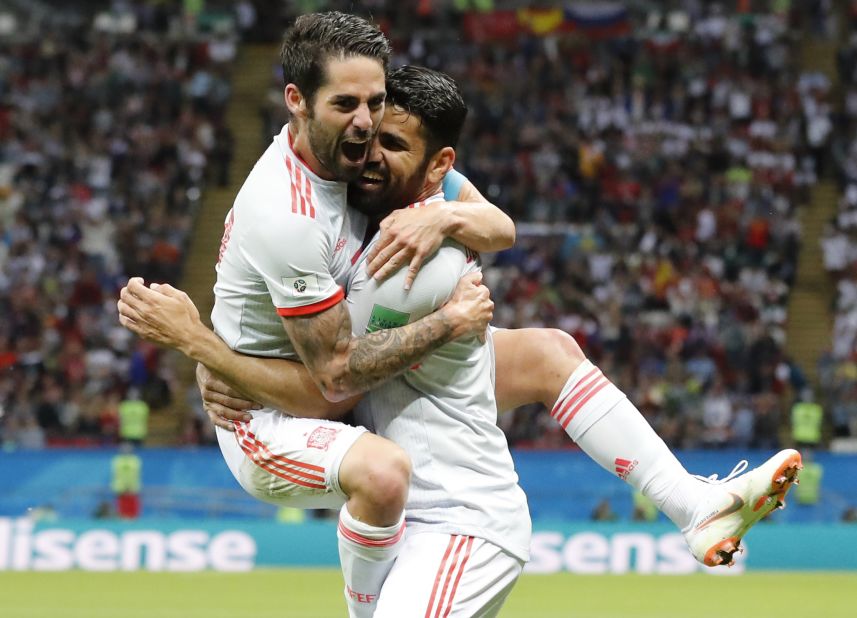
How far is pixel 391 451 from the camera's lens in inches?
184

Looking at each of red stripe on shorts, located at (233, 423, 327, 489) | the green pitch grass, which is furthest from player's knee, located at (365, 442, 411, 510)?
the green pitch grass

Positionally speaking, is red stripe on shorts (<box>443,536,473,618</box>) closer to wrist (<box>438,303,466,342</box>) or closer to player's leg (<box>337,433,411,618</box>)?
player's leg (<box>337,433,411,618</box>)

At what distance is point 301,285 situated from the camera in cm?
461

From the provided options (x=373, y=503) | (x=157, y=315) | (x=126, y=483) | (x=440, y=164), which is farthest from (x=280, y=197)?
(x=126, y=483)

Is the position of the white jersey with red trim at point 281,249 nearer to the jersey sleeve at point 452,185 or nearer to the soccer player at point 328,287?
the soccer player at point 328,287

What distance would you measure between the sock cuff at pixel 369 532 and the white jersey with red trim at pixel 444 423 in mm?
215

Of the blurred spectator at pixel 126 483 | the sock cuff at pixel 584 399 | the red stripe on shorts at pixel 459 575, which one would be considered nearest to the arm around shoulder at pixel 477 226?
the sock cuff at pixel 584 399

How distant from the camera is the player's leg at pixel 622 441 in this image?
5.18m

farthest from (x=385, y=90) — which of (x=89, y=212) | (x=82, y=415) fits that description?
(x=89, y=212)

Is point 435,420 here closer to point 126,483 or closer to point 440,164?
point 440,164

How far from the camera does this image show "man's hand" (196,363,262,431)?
16.6 feet

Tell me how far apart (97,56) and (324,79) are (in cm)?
2218

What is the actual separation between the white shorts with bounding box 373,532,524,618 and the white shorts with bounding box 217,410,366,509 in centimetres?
33

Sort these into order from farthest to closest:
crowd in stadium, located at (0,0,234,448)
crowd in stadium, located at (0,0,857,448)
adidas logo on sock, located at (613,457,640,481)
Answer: crowd in stadium, located at (0,0,857,448) → crowd in stadium, located at (0,0,234,448) → adidas logo on sock, located at (613,457,640,481)
